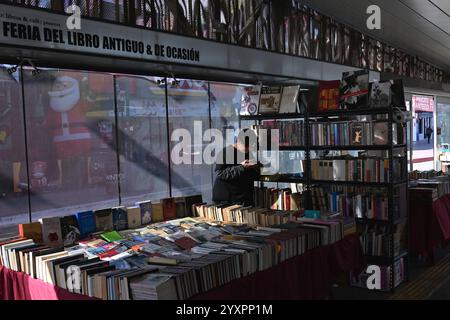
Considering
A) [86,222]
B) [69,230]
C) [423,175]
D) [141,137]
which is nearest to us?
[69,230]

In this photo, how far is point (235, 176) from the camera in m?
5.31

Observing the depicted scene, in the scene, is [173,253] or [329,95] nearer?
[173,253]

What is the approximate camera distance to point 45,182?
29.9 feet

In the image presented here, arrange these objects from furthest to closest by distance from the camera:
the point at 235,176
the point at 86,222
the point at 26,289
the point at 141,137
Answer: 1. the point at 141,137
2. the point at 235,176
3. the point at 86,222
4. the point at 26,289

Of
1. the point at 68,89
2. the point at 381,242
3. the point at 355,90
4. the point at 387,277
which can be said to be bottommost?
the point at 387,277

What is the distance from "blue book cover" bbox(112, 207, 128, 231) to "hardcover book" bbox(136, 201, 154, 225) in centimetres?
17

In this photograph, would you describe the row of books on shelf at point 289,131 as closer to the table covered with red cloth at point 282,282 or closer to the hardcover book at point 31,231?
the table covered with red cloth at point 282,282

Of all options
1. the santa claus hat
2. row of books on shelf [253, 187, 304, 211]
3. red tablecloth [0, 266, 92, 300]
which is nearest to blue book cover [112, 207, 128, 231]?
red tablecloth [0, 266, 92, 300]

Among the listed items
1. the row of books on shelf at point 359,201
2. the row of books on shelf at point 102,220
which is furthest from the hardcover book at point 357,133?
the row of books on shelf at point 102,220

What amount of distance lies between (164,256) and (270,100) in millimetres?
3152

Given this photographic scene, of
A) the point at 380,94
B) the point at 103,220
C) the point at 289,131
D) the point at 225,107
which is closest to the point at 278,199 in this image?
the point at 289,131

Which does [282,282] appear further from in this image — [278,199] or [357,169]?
[278,199]

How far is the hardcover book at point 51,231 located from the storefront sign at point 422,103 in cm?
1231

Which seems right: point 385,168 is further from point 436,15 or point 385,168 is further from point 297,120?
point 436,15
